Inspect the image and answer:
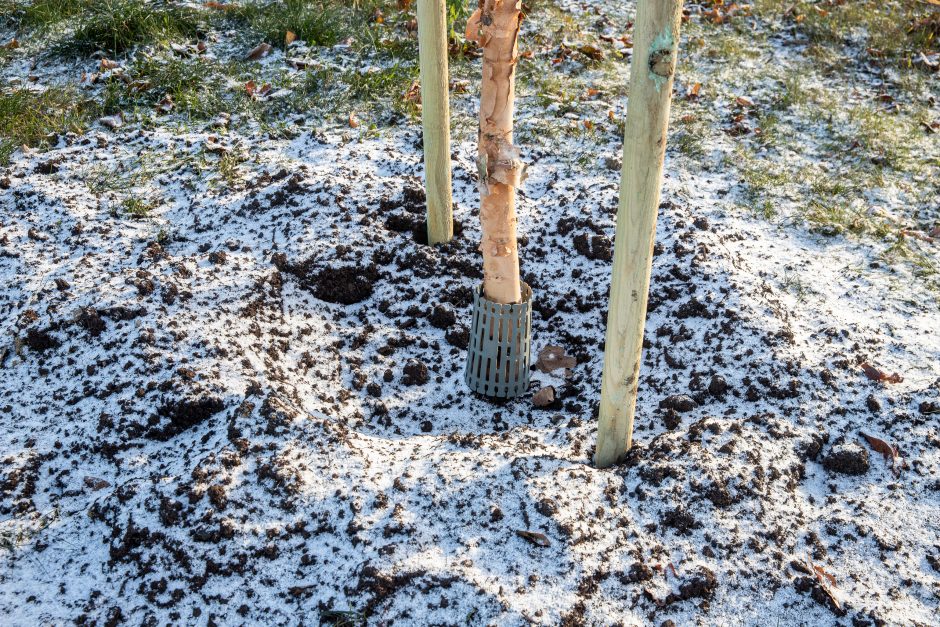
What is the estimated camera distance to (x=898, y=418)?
2.47 m

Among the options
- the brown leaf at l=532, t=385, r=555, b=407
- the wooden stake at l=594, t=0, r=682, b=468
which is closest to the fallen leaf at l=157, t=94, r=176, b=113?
the brown leaf at l=532, t=385, r=555, b=407

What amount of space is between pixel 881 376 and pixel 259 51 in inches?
165

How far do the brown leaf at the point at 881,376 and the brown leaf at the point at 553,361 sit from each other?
1109 millimetres

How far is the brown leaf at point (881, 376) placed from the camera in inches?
103

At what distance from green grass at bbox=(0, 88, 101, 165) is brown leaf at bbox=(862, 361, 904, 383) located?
4205mm

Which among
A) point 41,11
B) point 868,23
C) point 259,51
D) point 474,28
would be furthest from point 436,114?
point 868,23

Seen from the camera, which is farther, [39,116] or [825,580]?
[39,116]

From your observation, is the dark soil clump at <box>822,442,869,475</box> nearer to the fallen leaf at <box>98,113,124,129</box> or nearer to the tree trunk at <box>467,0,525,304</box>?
the tree trunk at <box>467,0,525,304</box>

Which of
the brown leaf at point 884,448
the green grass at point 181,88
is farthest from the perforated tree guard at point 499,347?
the green grass at point 181,88

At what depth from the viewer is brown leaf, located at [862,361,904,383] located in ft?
8.59

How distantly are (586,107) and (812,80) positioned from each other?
5.90 ft

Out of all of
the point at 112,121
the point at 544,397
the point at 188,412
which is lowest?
the point at 544,397

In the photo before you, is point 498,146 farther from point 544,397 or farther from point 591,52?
point 591,52

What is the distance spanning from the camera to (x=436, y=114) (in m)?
2.99
